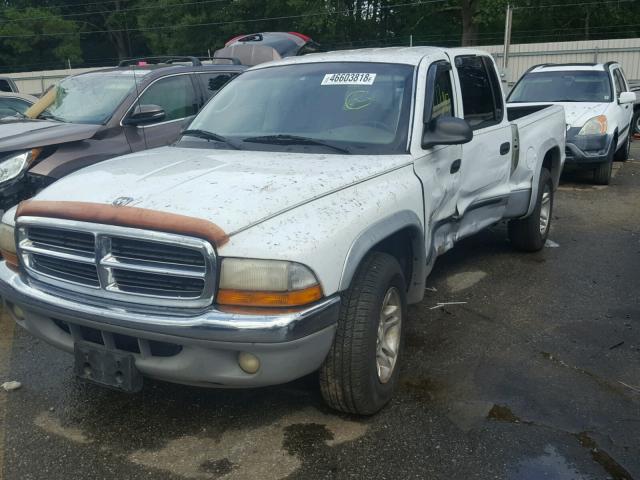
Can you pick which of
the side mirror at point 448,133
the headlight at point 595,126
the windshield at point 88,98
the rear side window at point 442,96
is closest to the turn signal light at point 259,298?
the side mirror at point 448,133

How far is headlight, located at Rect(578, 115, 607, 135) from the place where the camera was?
9.05 m

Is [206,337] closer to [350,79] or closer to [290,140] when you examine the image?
[290,140]

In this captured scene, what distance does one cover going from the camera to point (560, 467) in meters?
2.88

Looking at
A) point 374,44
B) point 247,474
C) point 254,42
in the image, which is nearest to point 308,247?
point 247,474

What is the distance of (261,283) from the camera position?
8.58 ft

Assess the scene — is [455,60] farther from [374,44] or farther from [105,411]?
[374,44]

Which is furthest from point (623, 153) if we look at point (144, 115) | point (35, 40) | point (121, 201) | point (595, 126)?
point (35, 40)

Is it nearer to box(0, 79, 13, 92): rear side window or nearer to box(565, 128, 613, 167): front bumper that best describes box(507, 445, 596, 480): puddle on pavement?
box(565, 128, 613, 167): front bumper

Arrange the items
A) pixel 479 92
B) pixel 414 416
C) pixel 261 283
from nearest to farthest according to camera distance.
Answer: pixel 261 283, pixel 414 416, pixel 479 92

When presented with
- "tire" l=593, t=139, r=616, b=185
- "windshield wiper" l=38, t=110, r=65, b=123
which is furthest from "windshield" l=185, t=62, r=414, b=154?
"tire" l=593, t=139, r=616, b=185

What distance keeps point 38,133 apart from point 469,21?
27333 mm

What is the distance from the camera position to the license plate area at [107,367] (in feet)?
9.25

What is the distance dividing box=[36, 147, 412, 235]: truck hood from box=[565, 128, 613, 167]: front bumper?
6325 millimetres

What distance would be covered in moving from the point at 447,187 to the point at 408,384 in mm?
1303
